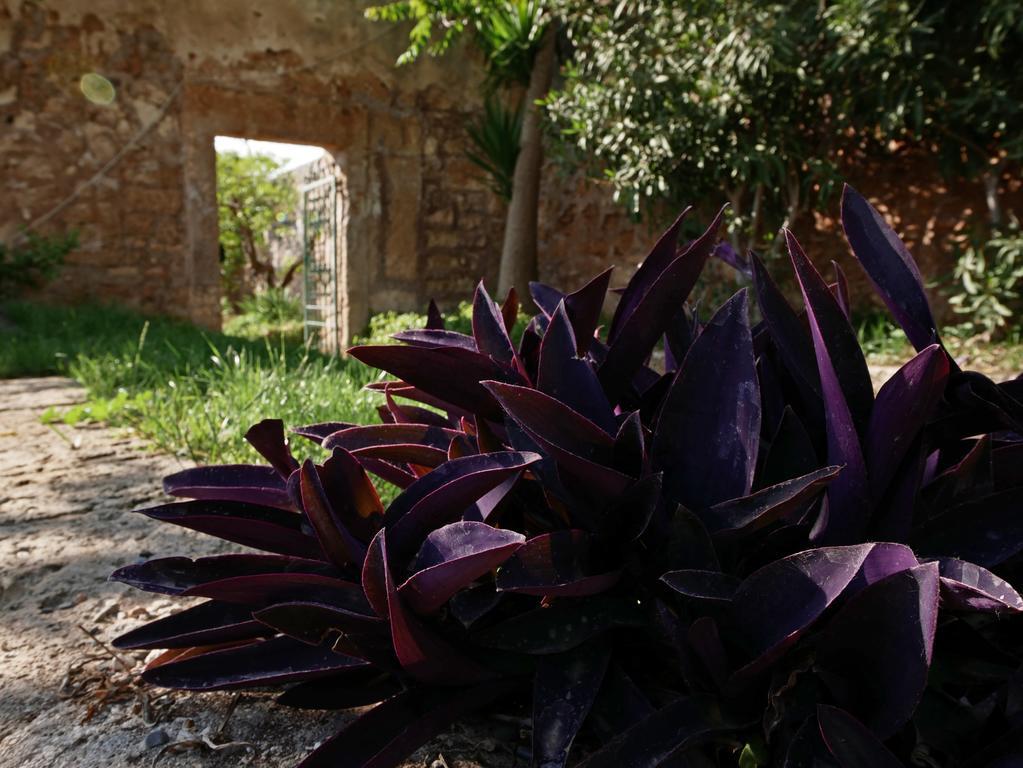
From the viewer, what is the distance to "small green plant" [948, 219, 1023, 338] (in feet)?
14.9

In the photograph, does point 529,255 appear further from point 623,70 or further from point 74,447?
point 74,447

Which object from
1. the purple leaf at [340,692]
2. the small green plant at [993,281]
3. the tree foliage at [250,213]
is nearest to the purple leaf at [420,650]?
the purple leaf at [340,692]

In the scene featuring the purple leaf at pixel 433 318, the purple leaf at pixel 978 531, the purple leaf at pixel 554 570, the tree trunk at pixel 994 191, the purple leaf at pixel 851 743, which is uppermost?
the tree trunk at pixel 994 191

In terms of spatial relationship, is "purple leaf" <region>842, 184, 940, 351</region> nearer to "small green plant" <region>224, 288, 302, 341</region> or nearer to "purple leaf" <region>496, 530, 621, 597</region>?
"purple leaf" <region>496, 530, 621, 597</region>

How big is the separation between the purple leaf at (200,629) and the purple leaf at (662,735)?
0.41 m

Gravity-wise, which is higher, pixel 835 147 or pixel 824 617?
pixel 835 147

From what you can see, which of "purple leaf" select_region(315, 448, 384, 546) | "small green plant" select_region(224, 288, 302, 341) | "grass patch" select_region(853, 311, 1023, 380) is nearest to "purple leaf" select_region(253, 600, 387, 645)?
"purple leaf" select_region(315, 448, 384, 546)

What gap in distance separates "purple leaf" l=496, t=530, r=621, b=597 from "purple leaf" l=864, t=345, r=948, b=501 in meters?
0.27

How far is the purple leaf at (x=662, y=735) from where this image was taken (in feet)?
2.03

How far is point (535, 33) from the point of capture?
6.80 meters

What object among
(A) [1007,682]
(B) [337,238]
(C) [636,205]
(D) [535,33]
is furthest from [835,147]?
(A) [1007,682]

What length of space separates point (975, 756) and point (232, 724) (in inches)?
29.8

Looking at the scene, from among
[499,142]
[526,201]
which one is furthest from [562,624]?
[499,142]

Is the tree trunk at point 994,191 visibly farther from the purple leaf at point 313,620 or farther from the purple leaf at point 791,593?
the purple leaf at point 313,620
